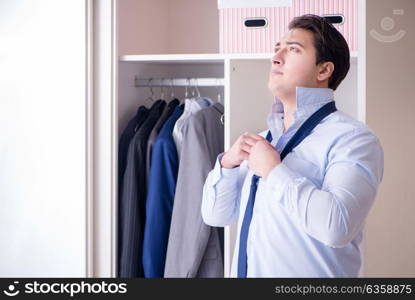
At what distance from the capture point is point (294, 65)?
1646 mm

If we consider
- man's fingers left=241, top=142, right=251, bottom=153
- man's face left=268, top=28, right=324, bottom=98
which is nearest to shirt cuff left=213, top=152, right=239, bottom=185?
man's fingers left=241, top=142, right=251, bottom=153

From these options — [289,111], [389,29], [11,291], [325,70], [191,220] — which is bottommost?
[11,291]

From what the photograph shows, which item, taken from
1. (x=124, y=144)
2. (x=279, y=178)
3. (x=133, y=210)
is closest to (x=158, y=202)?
(x=133, y=210)

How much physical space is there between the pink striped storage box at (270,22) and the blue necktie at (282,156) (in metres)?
0.71

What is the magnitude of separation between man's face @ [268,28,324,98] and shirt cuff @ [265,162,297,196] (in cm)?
25

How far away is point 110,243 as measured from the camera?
7.92ft

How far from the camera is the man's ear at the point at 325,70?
1.64 meters

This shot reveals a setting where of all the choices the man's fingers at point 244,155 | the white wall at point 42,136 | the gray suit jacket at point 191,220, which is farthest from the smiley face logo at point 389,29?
the white wall at point 42,136

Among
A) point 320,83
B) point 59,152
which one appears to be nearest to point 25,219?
point 59,152

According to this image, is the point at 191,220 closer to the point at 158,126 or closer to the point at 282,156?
the point at 158,126

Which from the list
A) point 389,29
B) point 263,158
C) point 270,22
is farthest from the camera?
point 270,22

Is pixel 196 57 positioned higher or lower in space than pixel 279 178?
higher

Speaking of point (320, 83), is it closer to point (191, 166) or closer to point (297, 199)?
point (297, 199)

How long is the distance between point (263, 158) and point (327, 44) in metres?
0.34
